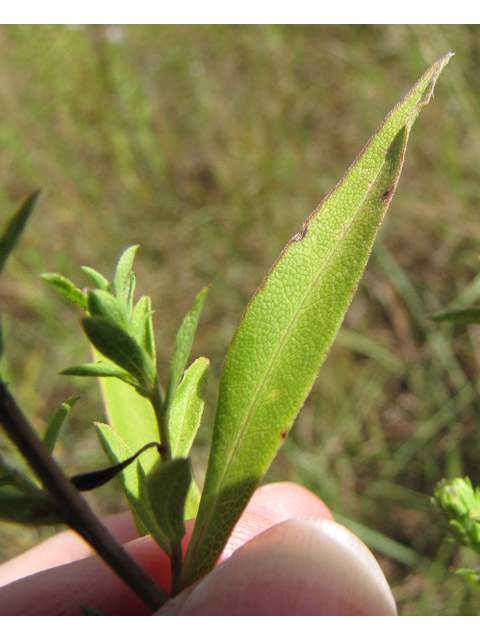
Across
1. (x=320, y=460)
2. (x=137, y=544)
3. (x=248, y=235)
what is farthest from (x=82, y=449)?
(x=137, y=544)

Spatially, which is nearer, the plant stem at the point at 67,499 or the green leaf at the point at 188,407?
the plant stem at the point at 67,499

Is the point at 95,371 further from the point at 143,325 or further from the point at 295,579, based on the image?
the point at 295,579

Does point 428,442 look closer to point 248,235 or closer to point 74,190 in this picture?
point 248,235

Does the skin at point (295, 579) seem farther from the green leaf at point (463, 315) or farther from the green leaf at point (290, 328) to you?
the green leaf at point (463, 315)

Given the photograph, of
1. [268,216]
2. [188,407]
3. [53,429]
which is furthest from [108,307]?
[268,216]

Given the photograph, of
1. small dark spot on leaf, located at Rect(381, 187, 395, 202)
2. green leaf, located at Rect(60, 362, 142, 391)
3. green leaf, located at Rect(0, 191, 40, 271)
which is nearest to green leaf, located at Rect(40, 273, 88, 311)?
green leaf, located at Rect(60, 362, 142, 391)

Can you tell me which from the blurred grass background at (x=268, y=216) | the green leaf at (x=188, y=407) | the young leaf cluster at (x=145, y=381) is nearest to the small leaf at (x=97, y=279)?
the young leaf cluster at (x=145, y=381)
